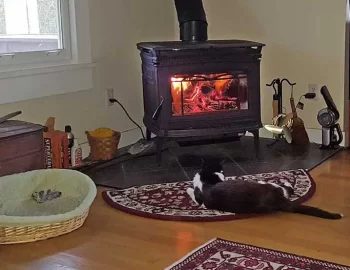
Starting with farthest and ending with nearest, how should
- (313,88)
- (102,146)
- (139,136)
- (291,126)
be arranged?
1. (139,136)
2. (313,88)
3. (291,126)
4. (102,146)

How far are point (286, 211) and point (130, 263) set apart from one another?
86 centimetres

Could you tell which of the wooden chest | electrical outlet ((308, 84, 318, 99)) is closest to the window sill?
the wooden chest

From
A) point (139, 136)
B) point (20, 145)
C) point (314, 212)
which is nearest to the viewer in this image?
point (314, 212)

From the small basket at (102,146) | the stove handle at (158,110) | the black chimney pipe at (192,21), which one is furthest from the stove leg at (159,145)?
the black chimney pipe at (192,21)

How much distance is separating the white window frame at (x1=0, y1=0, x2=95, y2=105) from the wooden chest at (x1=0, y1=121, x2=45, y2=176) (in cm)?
34

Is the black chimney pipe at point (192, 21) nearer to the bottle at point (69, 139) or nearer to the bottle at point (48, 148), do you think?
the bottle at point (69, 139)

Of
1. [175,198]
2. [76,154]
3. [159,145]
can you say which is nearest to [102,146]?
[76,154]

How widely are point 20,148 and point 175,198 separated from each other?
0.83 metres

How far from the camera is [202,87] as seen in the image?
3658 millimetres

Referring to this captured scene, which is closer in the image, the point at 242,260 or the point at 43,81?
the point at 242,260

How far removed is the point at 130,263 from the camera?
7.43ft

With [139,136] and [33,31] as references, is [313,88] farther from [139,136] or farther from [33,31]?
[33,31]

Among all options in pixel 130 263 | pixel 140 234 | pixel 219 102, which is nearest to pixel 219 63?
pixel 219 102

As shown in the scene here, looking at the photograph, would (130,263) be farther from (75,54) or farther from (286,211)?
(75,54)
